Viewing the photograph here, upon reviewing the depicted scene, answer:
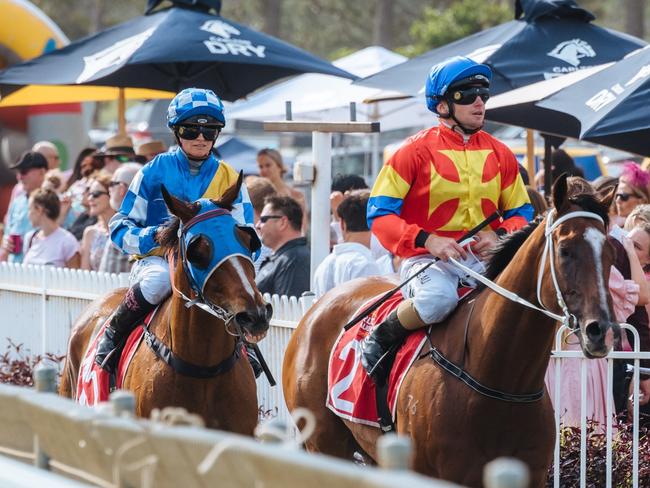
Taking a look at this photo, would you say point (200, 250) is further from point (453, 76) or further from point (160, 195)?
point (453, 76)

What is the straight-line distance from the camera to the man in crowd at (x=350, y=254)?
7504mm

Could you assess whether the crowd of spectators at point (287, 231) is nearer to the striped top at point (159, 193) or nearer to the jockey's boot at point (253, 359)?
the jockey's boot at point (253, 359)

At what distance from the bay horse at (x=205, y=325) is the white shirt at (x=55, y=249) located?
4.99 m

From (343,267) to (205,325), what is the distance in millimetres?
2223

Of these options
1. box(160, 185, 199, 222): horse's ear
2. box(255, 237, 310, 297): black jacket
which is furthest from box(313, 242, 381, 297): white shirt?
box(160, 185, 199, 222): horse's ear

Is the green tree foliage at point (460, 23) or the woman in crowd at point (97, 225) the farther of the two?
the green tree foliage at point (460, 23)

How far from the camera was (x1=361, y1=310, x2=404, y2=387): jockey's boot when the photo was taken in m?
5.53

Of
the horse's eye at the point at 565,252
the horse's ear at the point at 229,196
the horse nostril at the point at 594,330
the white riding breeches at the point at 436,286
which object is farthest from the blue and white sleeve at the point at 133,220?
the horse nostril at the point at 594,330

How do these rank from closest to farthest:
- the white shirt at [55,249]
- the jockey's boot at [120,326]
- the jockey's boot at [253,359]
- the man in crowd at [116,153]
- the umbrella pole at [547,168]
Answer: the jockey's boot at [120,326] < the jockey's boot at [253,359] < the umbrella pole at [547,168] < the white shirt at [55,249] < the man in crowd at [116,153]

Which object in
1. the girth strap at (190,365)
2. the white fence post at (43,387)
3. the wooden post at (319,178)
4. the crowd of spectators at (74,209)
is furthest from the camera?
the crowd of spectators at (74,209)

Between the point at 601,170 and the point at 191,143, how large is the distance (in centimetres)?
1367

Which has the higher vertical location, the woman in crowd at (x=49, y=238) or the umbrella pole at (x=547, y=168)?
the umbrella pole at (x=547, y=168)

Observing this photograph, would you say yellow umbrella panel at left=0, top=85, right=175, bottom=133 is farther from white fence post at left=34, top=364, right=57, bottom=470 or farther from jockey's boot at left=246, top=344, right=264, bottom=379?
white fence post at left=34, top=364, right=57, bottom=470

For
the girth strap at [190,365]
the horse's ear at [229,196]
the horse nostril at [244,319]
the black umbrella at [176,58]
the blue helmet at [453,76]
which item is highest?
the black umbrella at [176,58]
